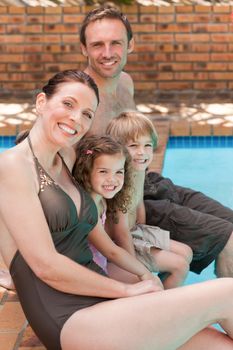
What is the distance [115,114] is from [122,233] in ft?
2.76

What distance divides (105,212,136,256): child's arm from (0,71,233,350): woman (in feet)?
2.20

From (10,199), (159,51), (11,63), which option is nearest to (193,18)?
(159,51)

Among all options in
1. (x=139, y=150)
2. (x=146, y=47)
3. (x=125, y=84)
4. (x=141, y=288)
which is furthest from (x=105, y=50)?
(x=146, y=47)

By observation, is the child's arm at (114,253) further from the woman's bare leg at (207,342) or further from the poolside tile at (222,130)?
the poolside tile at (222,130)

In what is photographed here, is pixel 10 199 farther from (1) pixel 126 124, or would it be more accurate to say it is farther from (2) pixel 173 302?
(1) pixel 126 124

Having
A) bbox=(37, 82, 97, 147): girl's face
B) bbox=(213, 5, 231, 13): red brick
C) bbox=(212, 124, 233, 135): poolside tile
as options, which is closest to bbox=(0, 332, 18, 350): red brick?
bbox=(37, 82, 97, 147): girl's face

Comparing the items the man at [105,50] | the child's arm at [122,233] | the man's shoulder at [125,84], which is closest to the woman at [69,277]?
the child's arm at [122,233]

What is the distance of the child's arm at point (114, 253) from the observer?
3564 mm

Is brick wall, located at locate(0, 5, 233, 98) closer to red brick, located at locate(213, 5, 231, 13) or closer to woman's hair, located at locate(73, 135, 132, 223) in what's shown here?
red brick, located at locate(213, 5, 231, 13)

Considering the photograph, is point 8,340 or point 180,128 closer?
point 8,340

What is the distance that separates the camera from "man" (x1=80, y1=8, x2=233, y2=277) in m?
4.43

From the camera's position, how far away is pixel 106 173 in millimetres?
3658

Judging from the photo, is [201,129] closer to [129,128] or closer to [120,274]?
[129,128]

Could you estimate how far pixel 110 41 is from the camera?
447 centimetres
